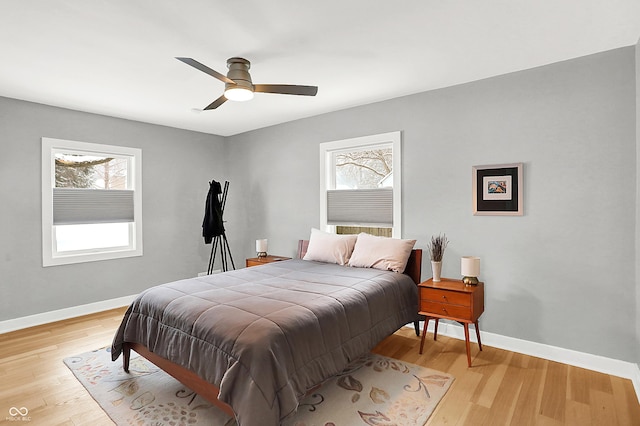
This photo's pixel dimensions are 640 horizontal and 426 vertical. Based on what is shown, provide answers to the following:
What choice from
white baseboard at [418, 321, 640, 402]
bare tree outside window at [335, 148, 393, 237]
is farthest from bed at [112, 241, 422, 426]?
bare tree outside window at [335, 148, 393, 237]

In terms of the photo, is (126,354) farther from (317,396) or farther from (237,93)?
(237,93)

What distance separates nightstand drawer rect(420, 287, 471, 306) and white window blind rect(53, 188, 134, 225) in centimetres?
406

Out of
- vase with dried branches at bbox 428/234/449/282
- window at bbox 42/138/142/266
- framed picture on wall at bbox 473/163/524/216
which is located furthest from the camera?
window at bbox 42/138/142/266

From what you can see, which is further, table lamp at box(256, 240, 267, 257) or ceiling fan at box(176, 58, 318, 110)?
table lamp at box(256, 240, 267, 257)

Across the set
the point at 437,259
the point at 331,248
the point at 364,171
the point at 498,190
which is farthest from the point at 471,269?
the point at 364,171

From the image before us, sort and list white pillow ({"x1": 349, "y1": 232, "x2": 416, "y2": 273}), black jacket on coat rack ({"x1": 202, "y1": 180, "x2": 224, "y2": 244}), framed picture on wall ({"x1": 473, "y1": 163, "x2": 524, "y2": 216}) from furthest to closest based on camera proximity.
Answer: black jacket on coat rack ({"x1": 202, "y1": 180, "x2": 224, "y2": 244}), white pillow ({"x1": 349, "y1": 232, "x2": 416, "y2": 273}), framed picture on wall ({"x1": 473, "y1": 163, "x2": 524, "y2": 216})

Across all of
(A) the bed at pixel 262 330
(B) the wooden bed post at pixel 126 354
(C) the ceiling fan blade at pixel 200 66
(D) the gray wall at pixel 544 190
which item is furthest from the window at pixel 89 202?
(D) the gray wall at pixel 544 190

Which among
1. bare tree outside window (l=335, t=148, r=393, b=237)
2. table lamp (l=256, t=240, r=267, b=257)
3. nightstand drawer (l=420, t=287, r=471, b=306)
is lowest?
nightstand drawer (l=420, t=287, r=471, b=306)

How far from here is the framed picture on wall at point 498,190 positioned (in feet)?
10.3

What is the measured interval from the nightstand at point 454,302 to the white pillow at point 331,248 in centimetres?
98

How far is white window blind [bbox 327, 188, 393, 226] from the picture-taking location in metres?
4.07

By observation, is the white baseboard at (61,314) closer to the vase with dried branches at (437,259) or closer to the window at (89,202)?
the window at (89,202)

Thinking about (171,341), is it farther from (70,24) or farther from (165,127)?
(165,127)

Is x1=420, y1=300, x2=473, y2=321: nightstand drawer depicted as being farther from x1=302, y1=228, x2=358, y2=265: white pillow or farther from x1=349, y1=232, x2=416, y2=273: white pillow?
x1=302, y1=228, x2=358, y2=265: white pillow
